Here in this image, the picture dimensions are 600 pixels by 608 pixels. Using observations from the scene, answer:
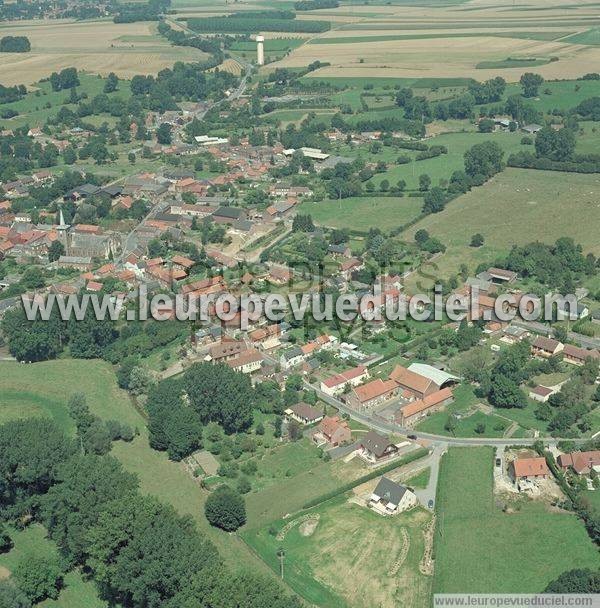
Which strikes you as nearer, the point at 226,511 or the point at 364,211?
the point at 226,511

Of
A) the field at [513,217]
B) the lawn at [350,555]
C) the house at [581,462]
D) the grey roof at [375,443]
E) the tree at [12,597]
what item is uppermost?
the tree at [12,597]

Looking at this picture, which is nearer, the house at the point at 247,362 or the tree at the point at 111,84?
the house at the point at 247,362

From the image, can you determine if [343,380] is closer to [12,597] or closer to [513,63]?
[12,597]

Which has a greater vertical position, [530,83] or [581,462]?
[530,83]

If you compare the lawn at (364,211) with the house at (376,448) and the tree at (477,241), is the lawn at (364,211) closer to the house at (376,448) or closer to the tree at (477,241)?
the tree at (477,241)

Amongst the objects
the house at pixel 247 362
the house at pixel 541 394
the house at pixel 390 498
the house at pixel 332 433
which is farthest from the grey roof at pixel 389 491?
the house at pixel 247 362

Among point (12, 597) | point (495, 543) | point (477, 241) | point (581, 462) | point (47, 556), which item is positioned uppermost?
point (12, 597)

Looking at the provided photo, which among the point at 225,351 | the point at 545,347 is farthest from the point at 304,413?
the point at 545,347

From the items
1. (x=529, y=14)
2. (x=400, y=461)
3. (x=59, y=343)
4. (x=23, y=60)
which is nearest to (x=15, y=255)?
(x=59, y=343)
